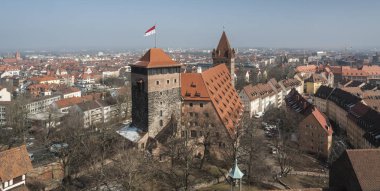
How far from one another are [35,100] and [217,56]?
130ft

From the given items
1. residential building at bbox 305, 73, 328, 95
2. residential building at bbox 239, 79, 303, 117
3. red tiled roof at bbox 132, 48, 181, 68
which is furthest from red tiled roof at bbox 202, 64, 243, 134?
residential building at bbox 305, 73, 328, 95

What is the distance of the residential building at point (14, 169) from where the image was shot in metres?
29.8

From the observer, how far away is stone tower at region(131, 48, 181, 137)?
43.1 m

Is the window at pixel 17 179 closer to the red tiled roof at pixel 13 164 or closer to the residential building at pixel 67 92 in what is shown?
the red tiled roof at pixel 13 164

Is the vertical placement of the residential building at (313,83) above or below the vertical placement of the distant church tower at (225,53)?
below

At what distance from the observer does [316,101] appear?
81.5 meters

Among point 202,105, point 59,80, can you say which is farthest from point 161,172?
point 59,80

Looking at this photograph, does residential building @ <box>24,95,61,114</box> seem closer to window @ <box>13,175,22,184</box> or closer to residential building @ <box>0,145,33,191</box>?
residential building @ <box>0,145,33,191</box>

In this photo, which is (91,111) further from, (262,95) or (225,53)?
(262,95)

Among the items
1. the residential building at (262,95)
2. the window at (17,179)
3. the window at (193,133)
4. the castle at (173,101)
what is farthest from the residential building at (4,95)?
the window at (17,179)

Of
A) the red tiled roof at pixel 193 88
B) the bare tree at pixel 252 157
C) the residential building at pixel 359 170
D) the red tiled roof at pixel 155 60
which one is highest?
the red tiled roof at pixel 155 60

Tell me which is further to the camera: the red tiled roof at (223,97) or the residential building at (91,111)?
the residential building at (91,111)

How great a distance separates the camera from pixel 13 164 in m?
30.8

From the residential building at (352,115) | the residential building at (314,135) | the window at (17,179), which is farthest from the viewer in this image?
the residential building at (314,135)
